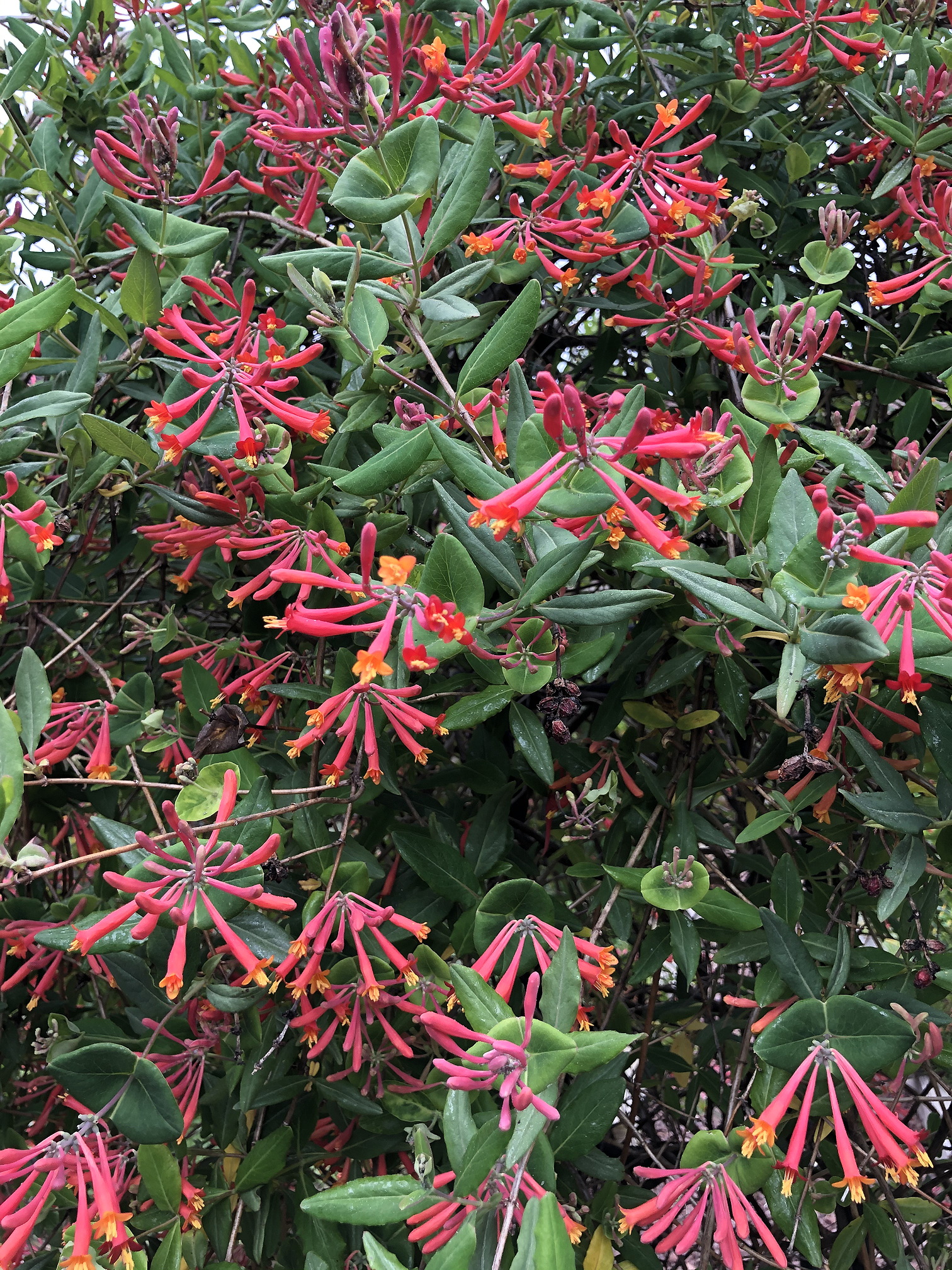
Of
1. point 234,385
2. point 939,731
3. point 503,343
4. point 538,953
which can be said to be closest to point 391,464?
point 503,343

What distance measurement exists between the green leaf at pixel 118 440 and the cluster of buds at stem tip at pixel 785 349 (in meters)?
0.95

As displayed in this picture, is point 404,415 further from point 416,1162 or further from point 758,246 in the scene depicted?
point 758,246

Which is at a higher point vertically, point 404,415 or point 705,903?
point 404,415

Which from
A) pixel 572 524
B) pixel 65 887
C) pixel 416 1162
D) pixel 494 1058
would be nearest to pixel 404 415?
pixel 572 524

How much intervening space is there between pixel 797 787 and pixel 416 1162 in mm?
739

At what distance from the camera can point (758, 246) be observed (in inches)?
87.8

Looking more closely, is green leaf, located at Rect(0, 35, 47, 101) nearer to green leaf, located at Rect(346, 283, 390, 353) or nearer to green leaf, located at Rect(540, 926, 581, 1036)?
green leaf, located at Rect(346, 283, 390, 353)

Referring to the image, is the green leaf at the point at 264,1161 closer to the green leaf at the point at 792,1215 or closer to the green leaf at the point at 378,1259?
the green leaf at the point at 378,1259

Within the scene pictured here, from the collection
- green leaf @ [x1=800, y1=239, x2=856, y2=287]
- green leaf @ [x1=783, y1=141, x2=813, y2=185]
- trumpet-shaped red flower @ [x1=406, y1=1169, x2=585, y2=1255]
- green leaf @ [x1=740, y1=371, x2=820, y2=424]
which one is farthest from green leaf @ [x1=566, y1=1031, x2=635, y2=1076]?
green leaf @ [x1=783, y1=141, x2=813, y2=185]

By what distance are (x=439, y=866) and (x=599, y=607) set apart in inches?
20.5

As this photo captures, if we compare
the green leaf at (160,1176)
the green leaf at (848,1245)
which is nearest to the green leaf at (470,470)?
the green leaf at (160,1176)

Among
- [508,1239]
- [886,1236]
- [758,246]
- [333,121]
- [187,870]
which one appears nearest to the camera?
[508,1239]

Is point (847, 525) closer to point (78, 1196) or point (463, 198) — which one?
point (463, 198)

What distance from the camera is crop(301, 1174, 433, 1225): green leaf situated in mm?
1128
